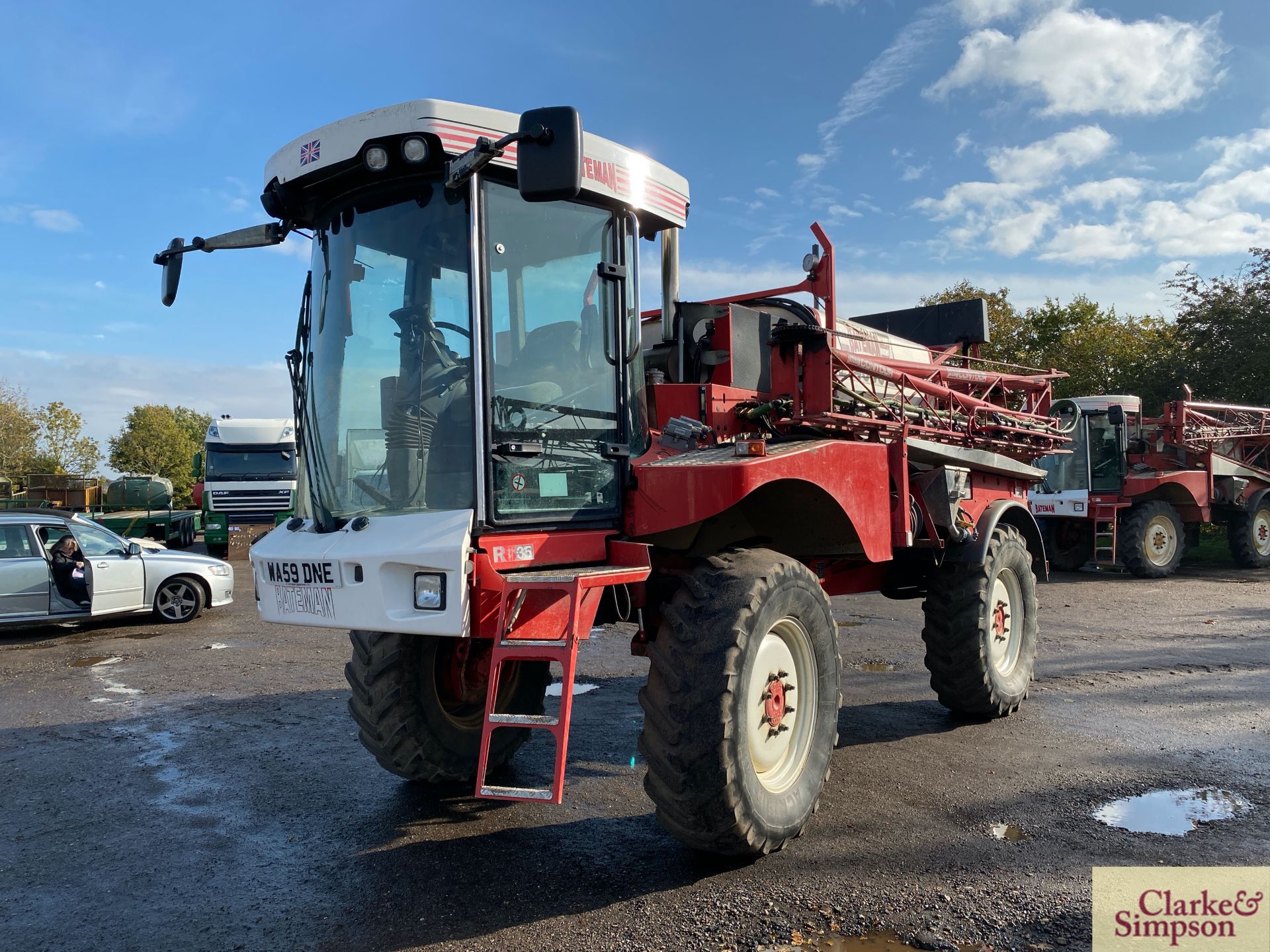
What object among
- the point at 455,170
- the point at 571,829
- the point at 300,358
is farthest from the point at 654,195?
the point at 571,829

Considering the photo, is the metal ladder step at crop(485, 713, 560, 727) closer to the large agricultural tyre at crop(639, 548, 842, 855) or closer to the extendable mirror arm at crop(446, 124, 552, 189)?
the large agricultural tyre at crop(639, 548, 842, 855)

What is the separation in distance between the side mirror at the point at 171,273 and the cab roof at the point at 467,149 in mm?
771

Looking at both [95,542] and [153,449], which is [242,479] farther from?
[153,449]

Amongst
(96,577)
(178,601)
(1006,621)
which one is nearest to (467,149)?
(1006,621)

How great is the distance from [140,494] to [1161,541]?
86.6 feet

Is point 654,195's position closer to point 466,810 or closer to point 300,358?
point 300,358

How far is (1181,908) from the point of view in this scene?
3.43m

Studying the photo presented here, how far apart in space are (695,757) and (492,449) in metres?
1.50

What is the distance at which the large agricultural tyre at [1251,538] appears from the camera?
16625 mm

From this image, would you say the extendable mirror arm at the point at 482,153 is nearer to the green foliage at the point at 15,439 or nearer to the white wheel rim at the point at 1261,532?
the white wheel rim at the point at 1261,532

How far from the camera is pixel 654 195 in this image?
442 centimetres

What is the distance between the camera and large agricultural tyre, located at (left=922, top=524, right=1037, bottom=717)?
5945 mm

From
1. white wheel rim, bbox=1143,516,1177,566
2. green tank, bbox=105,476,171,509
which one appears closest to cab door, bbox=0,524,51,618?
white wheel rim, bbox=1143,516,1177,566

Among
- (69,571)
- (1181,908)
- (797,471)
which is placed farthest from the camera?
(69,571)
